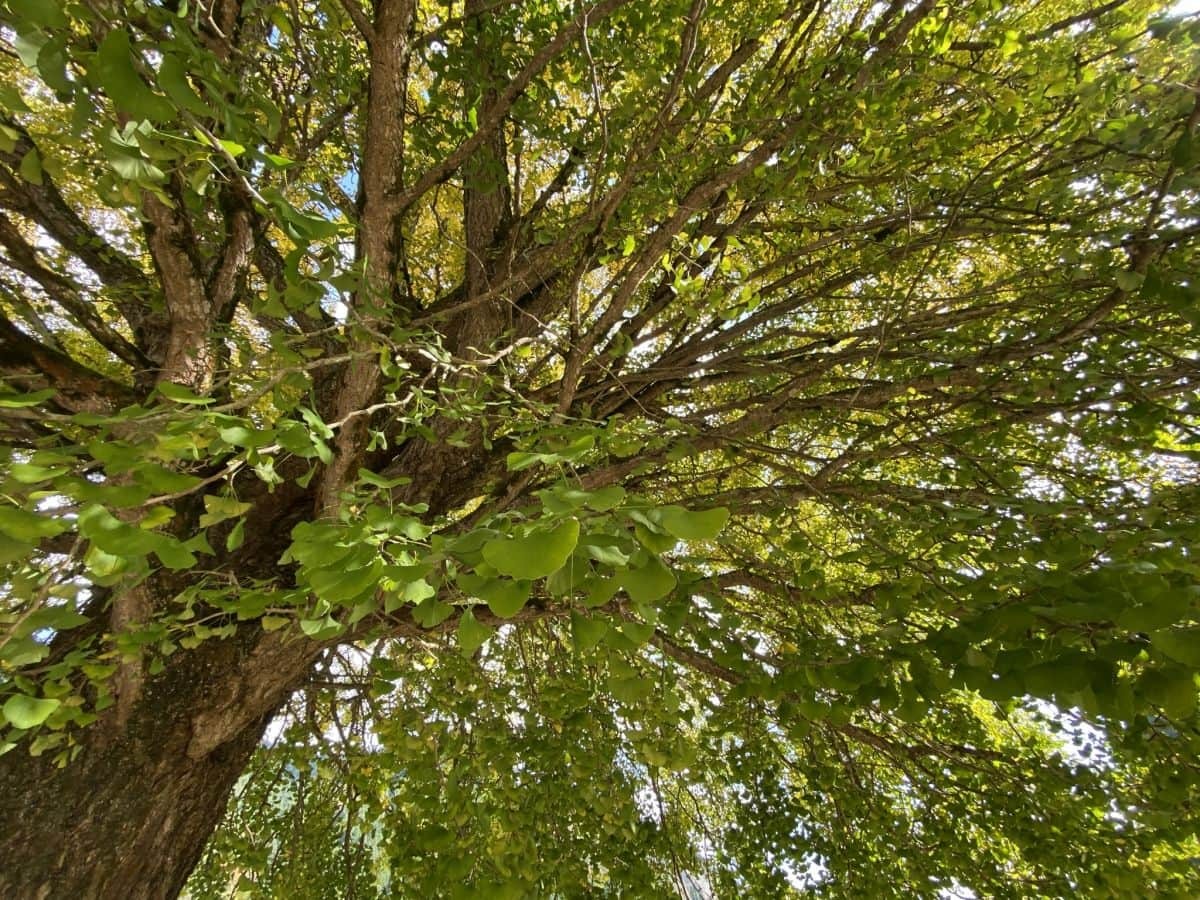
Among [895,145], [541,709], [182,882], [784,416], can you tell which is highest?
[895,145]

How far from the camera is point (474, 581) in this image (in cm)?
90

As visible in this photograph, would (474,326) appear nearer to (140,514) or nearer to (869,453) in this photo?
(140,514)

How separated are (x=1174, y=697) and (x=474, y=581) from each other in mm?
1164

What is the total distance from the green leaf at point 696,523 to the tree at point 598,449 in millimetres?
11

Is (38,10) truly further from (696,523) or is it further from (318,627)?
(696,523)

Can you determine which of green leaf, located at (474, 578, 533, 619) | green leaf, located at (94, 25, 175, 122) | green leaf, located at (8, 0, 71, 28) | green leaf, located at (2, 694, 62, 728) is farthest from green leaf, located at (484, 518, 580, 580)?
green leaf, located at (2, 694, 62, 728)

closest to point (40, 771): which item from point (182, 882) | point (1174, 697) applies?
point (182, 882)

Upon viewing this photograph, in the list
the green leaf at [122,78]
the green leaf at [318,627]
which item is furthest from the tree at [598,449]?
the green leaf at [318,627]

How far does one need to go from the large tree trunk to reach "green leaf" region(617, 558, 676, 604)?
1527 millimetres

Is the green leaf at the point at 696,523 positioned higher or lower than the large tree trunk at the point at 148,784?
higher

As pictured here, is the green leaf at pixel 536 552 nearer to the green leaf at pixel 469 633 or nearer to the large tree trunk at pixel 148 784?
the green leaf at pixel 469 633

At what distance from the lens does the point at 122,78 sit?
2.60 feet

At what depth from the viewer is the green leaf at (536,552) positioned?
637 mm

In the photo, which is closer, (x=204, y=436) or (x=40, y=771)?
(x=204, y=436)
